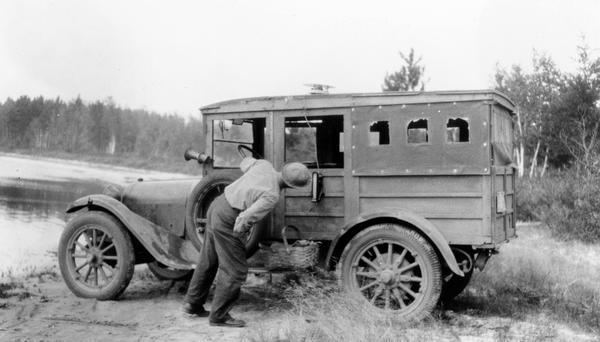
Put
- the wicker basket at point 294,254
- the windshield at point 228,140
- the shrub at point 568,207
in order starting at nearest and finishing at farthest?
1. the wicker basket at point 294,254
2. the windshield at point 228,140
3. the shrub at point 568,207

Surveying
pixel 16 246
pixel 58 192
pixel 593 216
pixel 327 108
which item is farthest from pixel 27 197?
pixel 593 216

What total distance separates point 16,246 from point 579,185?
442 inches

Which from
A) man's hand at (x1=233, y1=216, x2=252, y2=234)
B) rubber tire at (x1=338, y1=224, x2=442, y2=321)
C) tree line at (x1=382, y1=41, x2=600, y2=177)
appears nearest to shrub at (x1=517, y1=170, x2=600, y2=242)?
tree line at (x1=382, y1=41, x2=600, y2=177)

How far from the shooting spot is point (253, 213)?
5.20 m

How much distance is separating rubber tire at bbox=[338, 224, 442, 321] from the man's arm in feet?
2.94

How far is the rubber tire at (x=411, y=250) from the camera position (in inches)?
209

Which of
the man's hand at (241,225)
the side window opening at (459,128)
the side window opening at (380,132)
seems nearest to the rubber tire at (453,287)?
the side window opening at (459,128)

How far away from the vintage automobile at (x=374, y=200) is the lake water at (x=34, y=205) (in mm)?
2927

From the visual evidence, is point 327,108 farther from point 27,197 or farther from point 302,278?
point 27,197

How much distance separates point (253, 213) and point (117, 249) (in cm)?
212

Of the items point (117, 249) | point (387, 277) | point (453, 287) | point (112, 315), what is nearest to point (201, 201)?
point (117, 249)

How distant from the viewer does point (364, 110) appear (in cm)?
580

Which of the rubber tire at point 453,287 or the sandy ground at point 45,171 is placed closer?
the rubber tire at point 453,287

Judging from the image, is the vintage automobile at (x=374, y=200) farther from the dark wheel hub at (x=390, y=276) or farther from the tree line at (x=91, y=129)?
the tree line at (x=91, y=129)
